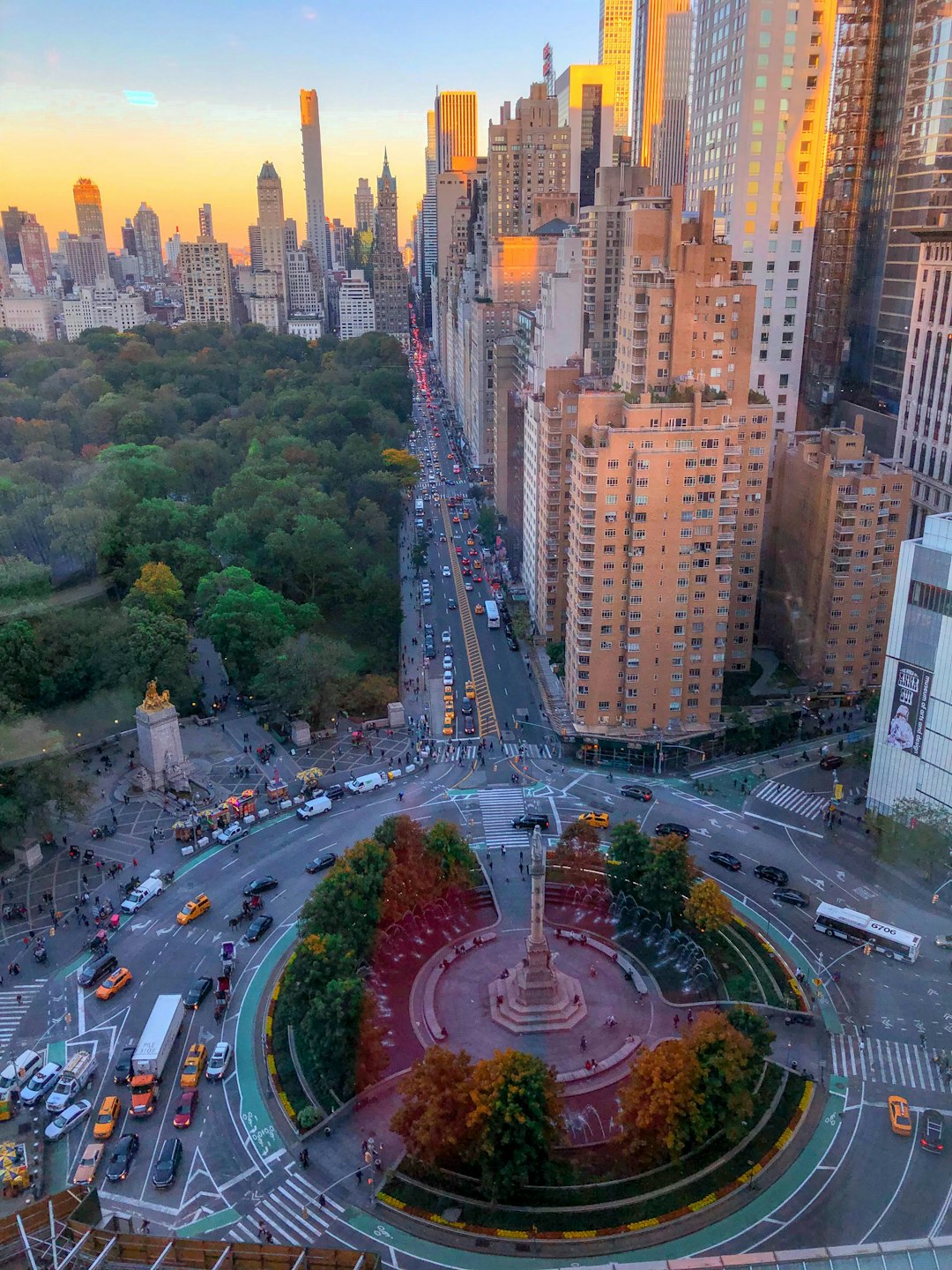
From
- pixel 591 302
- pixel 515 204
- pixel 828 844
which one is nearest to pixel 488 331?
pixel 591 302

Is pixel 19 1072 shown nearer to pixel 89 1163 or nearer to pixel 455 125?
pixel 89 1163

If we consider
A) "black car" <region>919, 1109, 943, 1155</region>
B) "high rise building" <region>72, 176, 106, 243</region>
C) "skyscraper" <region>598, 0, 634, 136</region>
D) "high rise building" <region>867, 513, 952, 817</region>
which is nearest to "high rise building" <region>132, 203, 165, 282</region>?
"high rise building" <region>72, 176, 106, 243</region>

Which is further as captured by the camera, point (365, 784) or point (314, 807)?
point (365, 784)

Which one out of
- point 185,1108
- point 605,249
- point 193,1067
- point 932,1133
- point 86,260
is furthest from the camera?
point 86,260

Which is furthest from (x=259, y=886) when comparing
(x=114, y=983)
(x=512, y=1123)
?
(x=512, y=1123)

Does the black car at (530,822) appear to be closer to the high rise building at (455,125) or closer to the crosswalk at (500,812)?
the crosswalk at (500,812)

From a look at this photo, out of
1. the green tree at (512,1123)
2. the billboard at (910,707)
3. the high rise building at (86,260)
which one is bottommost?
the green tree at (512,1123)

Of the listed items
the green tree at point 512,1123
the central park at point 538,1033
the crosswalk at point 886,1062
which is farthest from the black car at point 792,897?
the green tree at point 512,1123
